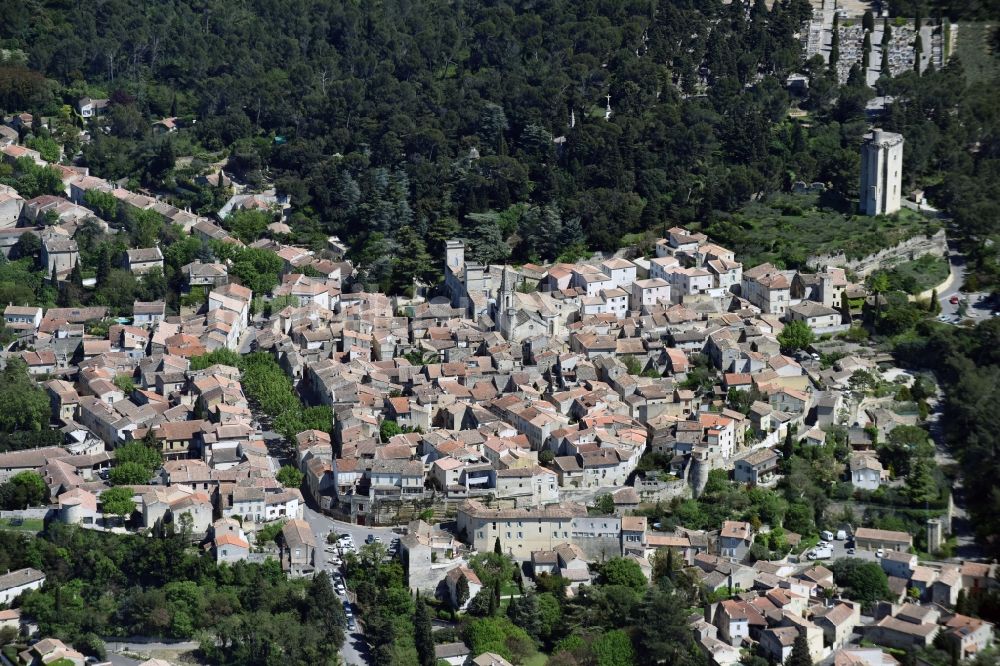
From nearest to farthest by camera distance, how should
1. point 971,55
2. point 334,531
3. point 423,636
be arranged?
point 423,636, point 334,531, point 971,55

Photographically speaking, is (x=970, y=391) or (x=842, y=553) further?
(x=970, y=391)

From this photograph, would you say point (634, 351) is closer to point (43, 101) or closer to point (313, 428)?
point (313, 428)

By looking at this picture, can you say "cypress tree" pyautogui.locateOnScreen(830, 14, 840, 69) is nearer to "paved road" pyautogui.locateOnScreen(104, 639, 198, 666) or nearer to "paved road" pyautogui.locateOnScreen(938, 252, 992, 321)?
"paved road" pyautogui.locateOnScreen(938, 252, 992, 321)

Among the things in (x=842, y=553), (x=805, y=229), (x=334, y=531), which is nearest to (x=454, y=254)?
(x=805, y=229)

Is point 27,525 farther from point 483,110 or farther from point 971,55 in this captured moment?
point 971,55

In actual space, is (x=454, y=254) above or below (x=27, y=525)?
above

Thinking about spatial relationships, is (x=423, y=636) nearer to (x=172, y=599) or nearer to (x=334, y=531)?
(x=334, y=531)

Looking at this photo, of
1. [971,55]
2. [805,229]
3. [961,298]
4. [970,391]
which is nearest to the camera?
[970,391]

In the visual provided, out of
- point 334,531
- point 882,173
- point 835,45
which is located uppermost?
point 835,45

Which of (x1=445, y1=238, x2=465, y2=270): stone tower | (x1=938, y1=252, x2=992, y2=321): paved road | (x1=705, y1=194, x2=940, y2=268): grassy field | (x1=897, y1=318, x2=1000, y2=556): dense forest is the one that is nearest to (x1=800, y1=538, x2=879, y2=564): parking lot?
(x1=897, y1=318, x2=1000, y2=556): dense forest
